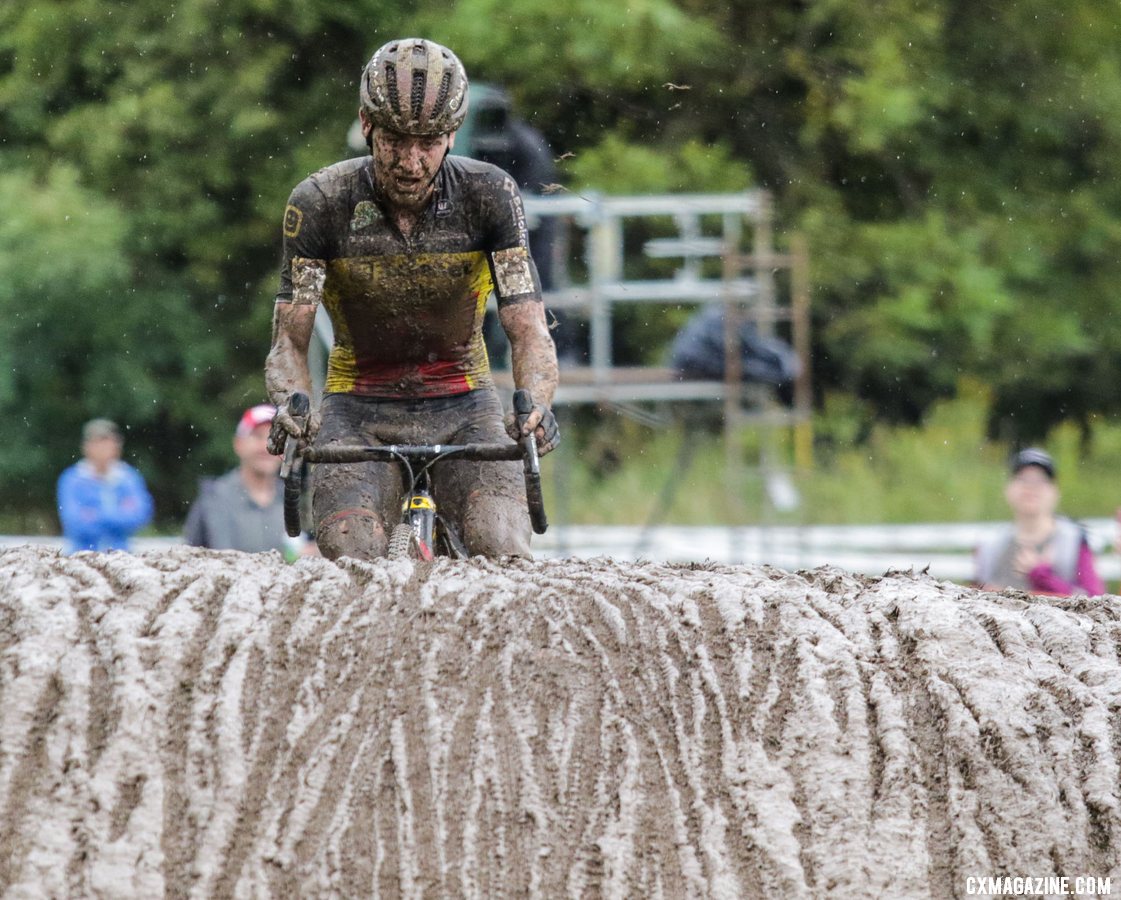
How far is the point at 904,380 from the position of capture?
65.8ft

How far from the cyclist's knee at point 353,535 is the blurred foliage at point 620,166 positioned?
488 inches

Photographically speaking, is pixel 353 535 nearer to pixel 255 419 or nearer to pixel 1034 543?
pixel 255 419

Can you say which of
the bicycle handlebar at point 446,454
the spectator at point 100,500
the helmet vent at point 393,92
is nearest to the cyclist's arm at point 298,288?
the bicycle handlebar at point 446,454

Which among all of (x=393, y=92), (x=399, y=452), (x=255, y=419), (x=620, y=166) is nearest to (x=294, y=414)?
(x=399, y=452)

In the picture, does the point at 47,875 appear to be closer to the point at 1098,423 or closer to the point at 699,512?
the point at 699,512

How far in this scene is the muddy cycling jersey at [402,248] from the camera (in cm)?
540

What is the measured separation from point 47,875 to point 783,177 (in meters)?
17.2

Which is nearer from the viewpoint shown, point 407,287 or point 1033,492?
point 407,287

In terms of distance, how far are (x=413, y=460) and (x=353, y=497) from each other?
0.23 m

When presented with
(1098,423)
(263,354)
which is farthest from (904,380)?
(263,354)

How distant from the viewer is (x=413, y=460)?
17.6ft

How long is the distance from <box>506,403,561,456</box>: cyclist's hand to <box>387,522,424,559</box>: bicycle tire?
1.45 ft

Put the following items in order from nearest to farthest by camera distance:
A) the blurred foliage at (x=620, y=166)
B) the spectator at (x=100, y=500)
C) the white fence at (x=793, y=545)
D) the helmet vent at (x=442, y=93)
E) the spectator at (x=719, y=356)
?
the helmet vent at (x=442, y=93)
the spectator at (x=100, y=500)
the white fence at (x=793, y=545)
the spectator at (x=719, y=356)
the blurred foliage at (x=620, y=166)

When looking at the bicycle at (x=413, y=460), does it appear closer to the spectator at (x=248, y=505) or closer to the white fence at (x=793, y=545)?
the spectator at (x=248, y=505)
